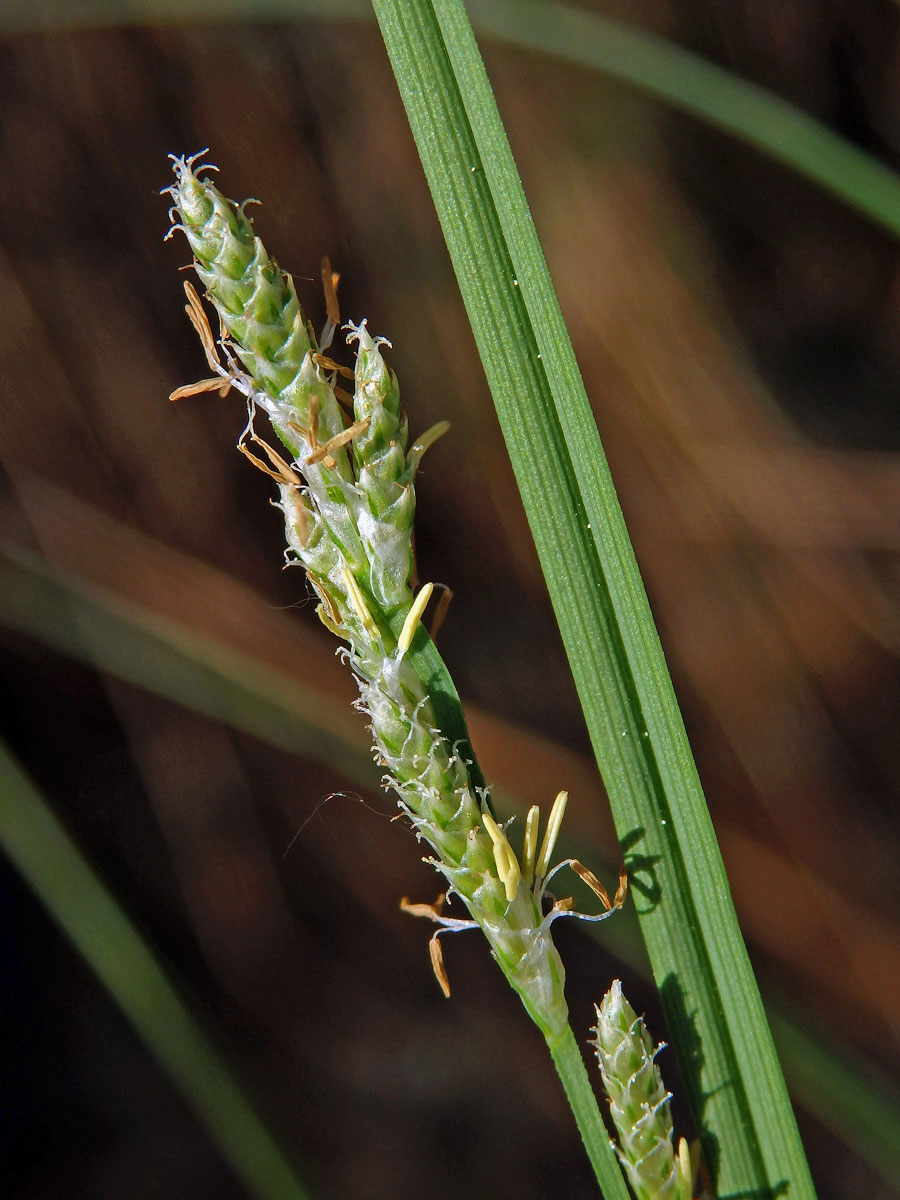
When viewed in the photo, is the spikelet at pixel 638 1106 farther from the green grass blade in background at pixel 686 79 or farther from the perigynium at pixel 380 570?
the green grass blade in background at pixel 686 79

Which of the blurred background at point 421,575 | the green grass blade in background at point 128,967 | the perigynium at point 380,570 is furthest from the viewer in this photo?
the blurred background at point 421,575

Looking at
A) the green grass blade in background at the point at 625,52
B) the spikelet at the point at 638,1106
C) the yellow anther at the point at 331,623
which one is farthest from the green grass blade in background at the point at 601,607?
the green grass blade in background at the point at 625,52

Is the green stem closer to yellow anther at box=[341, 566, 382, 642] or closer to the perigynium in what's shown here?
the perigynium

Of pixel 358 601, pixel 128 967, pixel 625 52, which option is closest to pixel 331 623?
pixel 358 601

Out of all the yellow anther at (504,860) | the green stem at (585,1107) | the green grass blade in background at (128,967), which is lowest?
the green grass blade in background at (128,967)

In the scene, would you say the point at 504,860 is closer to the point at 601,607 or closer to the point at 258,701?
the point at 601,607

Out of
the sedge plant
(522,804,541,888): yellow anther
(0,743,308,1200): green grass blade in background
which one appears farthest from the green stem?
(0,743,308,1200): green grass blade in background

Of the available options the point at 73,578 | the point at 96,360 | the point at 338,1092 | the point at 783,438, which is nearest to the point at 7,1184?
the point at 338,1092
